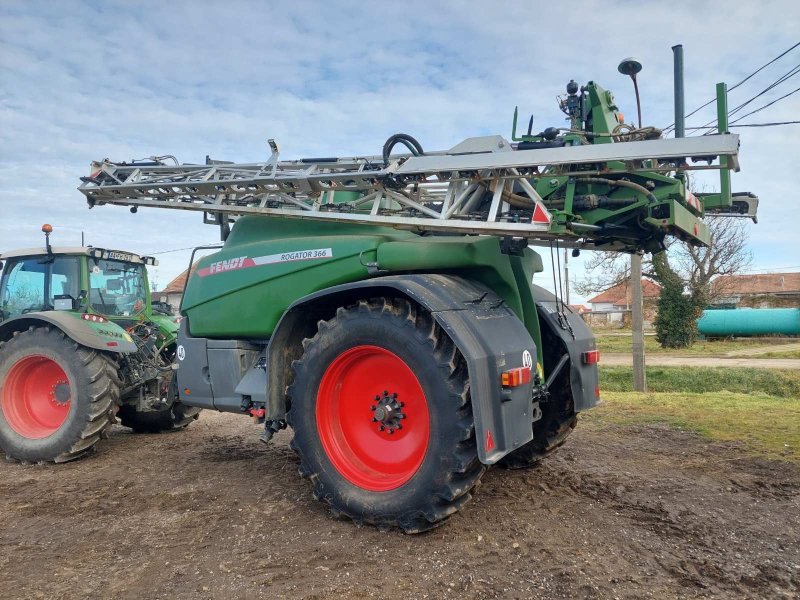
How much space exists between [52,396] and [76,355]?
83cm

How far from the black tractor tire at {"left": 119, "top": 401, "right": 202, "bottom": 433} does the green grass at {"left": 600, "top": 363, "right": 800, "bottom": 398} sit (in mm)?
10226

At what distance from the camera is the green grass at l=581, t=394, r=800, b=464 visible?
604 cm

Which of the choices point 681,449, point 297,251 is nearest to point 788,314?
point 681,449

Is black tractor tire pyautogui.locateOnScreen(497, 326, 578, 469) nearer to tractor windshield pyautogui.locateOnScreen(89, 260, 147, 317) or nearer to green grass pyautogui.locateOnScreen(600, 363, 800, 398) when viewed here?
tractor windshield pyautogui.locateOnScreen(89, 260, 147, 317)

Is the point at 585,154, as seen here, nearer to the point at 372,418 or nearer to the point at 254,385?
the point at 372,418

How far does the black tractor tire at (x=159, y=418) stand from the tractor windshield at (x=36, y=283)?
1.53 m

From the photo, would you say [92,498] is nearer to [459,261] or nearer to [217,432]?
[217,432]

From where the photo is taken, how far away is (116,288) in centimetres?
738

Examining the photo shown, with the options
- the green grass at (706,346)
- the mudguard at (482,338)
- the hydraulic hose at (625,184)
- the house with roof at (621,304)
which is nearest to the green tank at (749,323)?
the green grass at (706,346)

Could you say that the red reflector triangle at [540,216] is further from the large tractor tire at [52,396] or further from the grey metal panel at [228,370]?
the large tractor tire at [52,396]

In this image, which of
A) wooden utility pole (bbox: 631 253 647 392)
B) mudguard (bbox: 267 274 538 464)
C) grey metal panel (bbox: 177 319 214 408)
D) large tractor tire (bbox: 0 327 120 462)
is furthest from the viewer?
wooden utility pole (bbox: 631 253 647 392)

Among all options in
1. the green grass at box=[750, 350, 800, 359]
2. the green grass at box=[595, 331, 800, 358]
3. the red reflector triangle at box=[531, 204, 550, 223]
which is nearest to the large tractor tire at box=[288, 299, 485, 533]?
the red reflector triangle at box=[531, 204, 550, 223]

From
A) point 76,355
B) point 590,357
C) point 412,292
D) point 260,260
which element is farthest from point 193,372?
point 590,357

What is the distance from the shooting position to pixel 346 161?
15.2 ft
